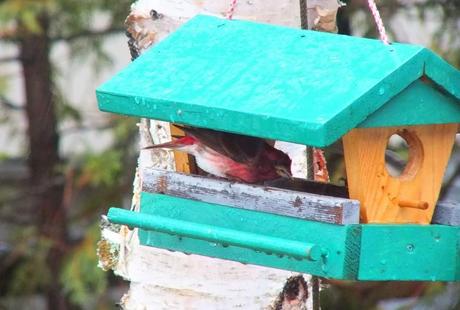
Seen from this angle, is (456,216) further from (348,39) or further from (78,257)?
(78,257)

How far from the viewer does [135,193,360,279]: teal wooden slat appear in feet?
8.29

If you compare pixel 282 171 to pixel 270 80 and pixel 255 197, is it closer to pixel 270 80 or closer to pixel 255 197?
pixel 255 197

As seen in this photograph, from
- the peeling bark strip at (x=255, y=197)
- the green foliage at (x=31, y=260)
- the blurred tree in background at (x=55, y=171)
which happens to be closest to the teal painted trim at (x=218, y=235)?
the peeling bark strip at (x=255, y=197)

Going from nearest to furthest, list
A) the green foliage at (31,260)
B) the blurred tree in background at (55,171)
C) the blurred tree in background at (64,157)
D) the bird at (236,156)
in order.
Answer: the bird at (236,156) < the blurred tree in background at (64,157) < the blurred tree in background at (55,171) < the green foliage at (31,260)

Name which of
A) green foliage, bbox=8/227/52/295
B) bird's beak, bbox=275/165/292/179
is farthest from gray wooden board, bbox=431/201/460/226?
green foliage, bbox=8/227/52/295

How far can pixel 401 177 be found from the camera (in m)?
2.72

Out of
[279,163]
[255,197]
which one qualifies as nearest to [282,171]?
[279,163]

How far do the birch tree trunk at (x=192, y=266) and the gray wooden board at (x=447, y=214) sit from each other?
28.2 inches

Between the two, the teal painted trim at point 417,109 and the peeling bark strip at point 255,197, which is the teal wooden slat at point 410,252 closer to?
the peeling bark strip at point 255,197

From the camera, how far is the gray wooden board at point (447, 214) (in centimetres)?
272

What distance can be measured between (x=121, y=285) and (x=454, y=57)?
10.9ft

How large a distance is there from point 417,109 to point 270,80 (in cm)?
34

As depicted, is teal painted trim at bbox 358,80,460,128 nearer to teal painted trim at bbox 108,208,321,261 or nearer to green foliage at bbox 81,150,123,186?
teal painted trim at bbox 108,208,321,261

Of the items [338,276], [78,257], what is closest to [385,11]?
[78,257]
